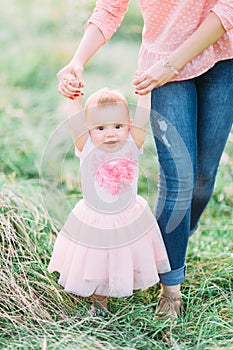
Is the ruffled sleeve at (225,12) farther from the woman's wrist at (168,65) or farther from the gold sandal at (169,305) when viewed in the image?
the gold sandal at (169,305)

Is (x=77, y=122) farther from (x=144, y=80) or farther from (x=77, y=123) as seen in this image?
(x=144, y=80)

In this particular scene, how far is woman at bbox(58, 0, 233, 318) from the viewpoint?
2012 millimetres

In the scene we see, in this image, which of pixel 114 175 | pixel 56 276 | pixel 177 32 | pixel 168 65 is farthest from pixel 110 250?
pixel 177 32

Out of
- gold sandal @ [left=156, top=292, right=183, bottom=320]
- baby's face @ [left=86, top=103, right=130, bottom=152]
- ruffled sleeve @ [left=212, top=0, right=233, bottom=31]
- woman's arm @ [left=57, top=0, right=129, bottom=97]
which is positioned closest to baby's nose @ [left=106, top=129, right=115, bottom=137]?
Answer: baby's face @ [left=86, top=103, right=130, bottom=152]

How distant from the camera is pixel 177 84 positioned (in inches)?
83.4

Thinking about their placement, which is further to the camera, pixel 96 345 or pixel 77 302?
pixel 77 302

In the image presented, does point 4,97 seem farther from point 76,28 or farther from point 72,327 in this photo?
point 72,327

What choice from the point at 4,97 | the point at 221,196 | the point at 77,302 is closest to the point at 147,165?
the point at 77,302

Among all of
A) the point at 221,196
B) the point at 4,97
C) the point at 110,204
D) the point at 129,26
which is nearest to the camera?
the point at 110,204

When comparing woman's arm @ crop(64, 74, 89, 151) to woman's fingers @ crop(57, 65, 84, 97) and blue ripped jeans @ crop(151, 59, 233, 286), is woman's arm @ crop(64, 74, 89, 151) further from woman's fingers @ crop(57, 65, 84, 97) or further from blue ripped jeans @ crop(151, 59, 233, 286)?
blue ripped jeans @ crop(151, 59, 233, 286)

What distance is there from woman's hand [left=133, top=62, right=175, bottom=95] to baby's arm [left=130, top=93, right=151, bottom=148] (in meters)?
0.08

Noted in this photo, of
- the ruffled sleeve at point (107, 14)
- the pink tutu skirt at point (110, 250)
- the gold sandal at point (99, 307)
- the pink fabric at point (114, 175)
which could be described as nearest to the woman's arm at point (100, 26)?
the ruffled sleeve at point (107, 14)

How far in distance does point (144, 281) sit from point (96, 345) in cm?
30

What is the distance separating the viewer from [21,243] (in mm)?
2436
